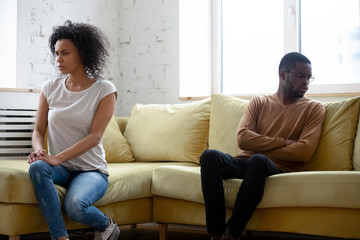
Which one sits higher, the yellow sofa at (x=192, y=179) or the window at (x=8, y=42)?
the window at (x=8, y=42)

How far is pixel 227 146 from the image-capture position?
3.13 m

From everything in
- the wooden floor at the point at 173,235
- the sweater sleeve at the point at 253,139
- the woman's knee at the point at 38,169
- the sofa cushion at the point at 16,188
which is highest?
the sweater sleeve at the point at 253,139

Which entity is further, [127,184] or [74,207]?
[127,184]

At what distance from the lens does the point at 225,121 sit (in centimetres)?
320

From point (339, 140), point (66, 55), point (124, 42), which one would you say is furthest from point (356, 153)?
point (124, 42)

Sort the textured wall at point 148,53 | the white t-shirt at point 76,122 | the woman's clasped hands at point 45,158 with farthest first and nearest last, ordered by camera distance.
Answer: the textured wall at point 148,53
the white t-shirt at point 76,122
the woman's clasped hands at point 45,158

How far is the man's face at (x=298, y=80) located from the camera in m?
2.83

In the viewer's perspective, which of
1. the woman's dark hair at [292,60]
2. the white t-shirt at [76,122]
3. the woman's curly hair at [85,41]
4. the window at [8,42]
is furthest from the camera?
the window at [8,42]

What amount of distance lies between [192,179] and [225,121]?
64 cm

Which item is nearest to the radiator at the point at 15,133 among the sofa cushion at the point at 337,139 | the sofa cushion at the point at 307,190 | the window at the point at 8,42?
the window at the point at 8,42

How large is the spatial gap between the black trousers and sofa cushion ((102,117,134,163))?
995 mm

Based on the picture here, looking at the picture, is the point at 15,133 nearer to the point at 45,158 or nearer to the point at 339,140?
the point at 45,158

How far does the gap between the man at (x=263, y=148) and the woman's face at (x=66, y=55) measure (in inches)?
30.8

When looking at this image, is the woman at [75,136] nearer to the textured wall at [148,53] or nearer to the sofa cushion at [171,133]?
the sofa cushion at [171,133]
